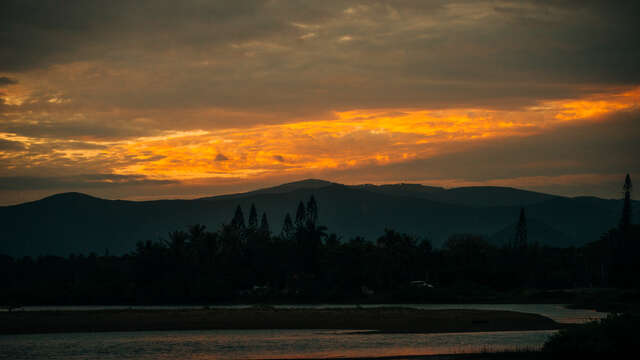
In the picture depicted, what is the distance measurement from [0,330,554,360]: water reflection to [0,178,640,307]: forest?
202 ft

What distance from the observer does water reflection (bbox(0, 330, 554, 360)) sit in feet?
165

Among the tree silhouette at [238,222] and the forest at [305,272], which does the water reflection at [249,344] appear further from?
the tree silhouette at [238,222]

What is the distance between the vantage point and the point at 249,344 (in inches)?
2226

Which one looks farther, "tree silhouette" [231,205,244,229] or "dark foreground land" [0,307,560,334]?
"tree silhouette" [231,205,244,229]

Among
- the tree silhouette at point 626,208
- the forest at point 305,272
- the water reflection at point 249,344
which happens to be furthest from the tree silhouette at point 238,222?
the water reflection at point 249,344

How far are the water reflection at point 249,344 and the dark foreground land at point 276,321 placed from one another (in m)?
4.11

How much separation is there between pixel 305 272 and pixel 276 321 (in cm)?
6521

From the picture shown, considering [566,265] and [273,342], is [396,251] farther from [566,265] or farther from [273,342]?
[273,342]

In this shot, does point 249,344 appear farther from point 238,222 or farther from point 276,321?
point 238,222

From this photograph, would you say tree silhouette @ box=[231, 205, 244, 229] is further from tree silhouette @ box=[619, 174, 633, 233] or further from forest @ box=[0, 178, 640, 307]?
tree silhouette @ box=[619, 174, 633, 233]

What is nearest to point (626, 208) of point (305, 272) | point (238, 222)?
point (305, 272)

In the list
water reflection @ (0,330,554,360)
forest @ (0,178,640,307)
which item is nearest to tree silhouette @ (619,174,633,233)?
forest @ (0,178,640,307)

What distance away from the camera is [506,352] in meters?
48.1

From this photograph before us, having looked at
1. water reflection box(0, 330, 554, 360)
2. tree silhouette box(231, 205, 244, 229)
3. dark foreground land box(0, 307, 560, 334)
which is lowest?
dark foreground land box(0, 307, 560, 334)
